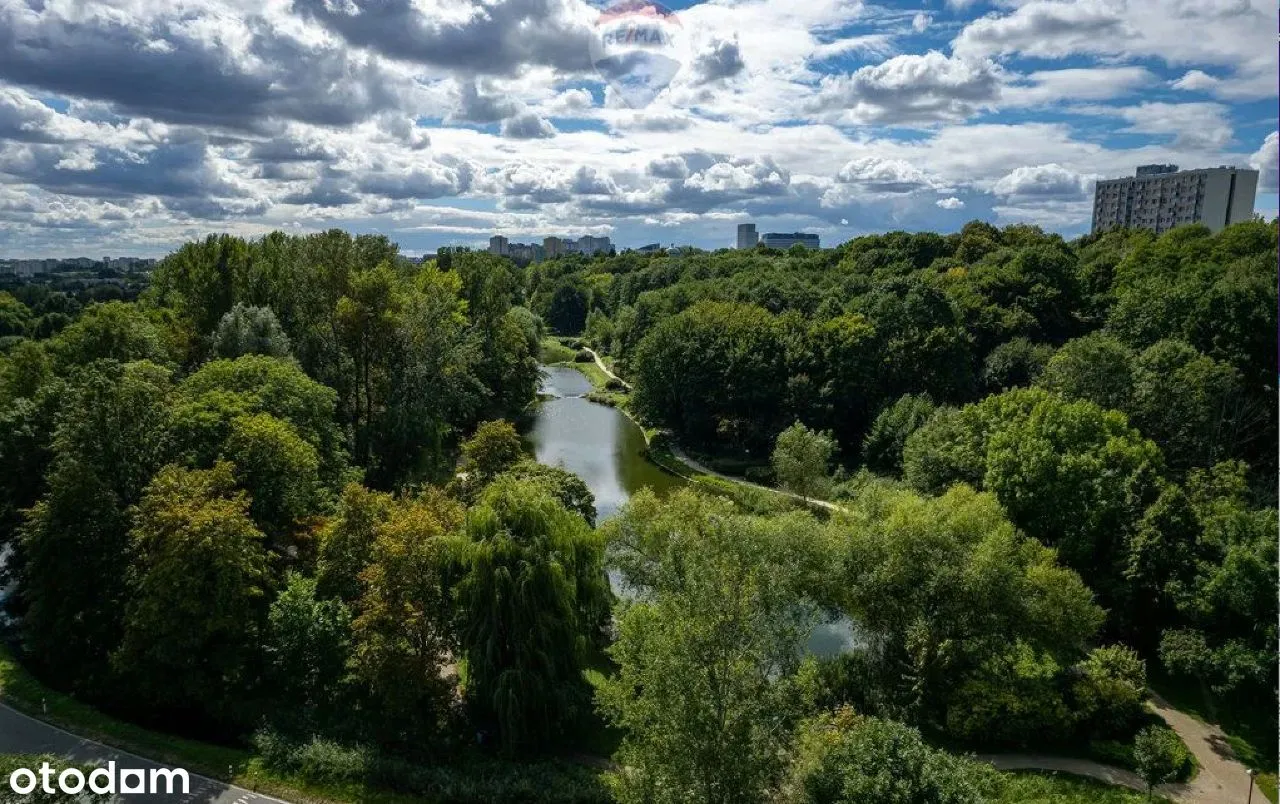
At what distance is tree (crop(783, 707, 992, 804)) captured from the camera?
47.1ft

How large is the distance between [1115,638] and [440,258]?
64.2 metres

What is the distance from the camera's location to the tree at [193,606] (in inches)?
807

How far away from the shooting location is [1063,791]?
1981 centimetres

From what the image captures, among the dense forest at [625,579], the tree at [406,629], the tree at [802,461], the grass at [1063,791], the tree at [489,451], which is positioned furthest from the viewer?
the tree at [802,461]

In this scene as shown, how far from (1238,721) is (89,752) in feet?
102

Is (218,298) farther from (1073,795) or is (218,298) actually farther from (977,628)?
(1073,795)

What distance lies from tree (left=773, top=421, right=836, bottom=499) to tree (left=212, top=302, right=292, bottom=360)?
987 inches

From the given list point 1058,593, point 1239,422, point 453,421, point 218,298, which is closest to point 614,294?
point 453,421

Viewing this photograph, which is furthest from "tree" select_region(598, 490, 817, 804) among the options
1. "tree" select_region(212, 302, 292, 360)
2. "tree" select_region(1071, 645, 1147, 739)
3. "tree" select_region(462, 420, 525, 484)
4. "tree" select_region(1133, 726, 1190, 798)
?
"tree" select_region(212, 302, 292, 360)

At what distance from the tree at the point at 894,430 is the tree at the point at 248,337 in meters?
31.5

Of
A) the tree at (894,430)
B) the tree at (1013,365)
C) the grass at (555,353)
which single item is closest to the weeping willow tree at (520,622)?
the tree at (894,430)

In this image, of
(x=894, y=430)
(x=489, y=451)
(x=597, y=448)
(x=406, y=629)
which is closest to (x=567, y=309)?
(x=597, y=448)

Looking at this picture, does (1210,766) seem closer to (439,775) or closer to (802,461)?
(439,775)

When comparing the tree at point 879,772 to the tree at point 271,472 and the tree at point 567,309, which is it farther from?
the tree at point 567,309
